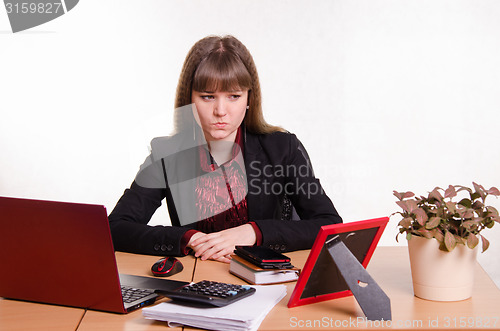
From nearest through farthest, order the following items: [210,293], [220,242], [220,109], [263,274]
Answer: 1. [210,293]
2. [263,274]
3. [220,242]
4. [220,109]

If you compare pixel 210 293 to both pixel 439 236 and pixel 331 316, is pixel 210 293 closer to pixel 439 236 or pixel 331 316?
pixel 331 316

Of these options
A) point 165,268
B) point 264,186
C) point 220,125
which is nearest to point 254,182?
point 264,186

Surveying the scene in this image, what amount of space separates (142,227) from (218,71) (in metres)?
0.64

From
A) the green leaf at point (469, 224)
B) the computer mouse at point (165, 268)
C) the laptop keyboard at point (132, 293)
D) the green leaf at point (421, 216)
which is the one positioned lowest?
the computer mouse at point (165, 268)

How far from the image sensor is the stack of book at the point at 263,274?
4.88 feet

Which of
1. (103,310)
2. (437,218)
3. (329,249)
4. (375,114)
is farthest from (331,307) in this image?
(375,114)

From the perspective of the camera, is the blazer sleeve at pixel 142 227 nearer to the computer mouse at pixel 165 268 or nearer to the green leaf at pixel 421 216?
the computer mouse at pixel 165 268

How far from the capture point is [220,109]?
2.08 metres

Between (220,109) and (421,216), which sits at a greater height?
(220,109)

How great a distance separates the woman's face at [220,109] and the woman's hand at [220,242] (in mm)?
434

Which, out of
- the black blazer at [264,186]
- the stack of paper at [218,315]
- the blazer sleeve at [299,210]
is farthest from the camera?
the black blazer at [264,186]

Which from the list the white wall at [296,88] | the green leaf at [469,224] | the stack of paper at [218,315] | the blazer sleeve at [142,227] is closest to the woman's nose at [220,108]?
the blazer sleeve at [142,227]

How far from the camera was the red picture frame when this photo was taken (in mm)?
1267

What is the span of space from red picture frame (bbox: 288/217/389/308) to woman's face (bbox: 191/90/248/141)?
881 mm
